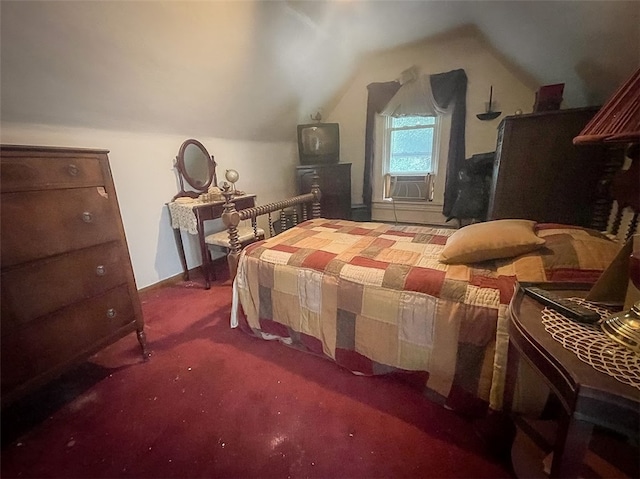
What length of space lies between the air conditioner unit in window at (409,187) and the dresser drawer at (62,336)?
3654mm

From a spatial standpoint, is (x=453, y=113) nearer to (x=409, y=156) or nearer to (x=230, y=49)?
(x=409, y=156)

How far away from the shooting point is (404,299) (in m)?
1.26

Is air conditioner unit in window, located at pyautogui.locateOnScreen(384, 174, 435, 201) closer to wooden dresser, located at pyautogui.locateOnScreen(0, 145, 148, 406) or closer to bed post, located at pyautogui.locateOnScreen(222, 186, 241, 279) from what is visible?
bed post, located at pyautogui.locateOnScreen(222, 186, 241, 279)

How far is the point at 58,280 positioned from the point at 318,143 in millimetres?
3302

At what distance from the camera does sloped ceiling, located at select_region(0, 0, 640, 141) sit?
1.53 meters

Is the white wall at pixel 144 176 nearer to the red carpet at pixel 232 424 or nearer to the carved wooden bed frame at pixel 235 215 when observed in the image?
the carved wooden bed frame at pixel 235 215

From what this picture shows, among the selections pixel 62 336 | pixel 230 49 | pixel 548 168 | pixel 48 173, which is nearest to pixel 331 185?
pixel 230 49

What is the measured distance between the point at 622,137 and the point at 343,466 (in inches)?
51.7

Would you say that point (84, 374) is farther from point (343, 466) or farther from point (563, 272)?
point (563, 272)

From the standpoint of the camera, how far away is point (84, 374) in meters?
1.57

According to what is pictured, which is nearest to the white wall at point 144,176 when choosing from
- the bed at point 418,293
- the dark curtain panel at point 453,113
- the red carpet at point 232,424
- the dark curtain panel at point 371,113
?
the red carpet at point 232,424

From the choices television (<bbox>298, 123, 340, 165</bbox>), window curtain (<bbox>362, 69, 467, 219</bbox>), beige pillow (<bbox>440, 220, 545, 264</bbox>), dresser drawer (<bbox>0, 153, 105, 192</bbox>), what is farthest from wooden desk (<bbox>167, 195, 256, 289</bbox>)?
window curtain (<bbox>362, 69, 467, 219</bbox>)

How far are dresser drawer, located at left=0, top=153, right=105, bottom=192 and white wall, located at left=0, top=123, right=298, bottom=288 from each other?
2.92 ft

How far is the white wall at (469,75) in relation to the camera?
3.27m
